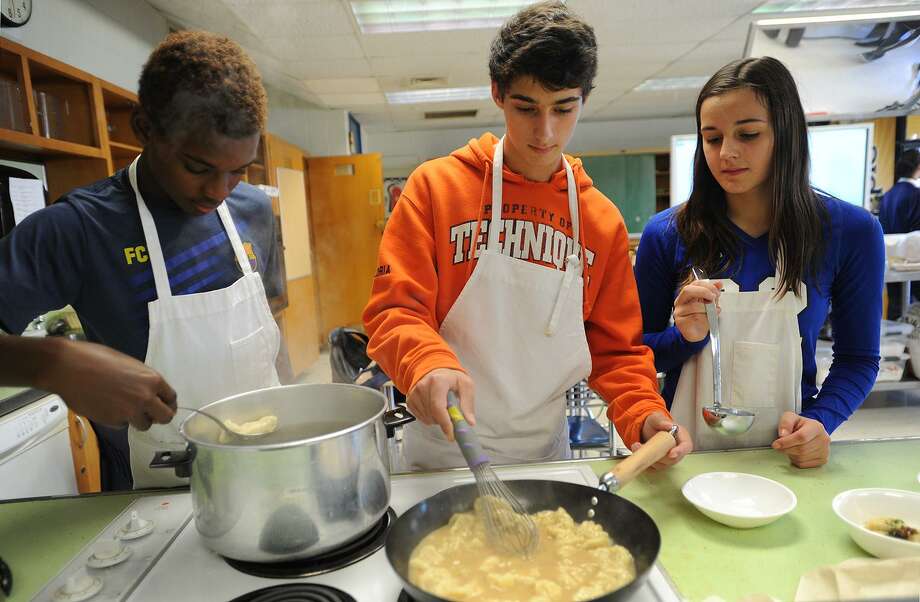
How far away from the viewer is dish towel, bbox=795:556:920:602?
573 mm

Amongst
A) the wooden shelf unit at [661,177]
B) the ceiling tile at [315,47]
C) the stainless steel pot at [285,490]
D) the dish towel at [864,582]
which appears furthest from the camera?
the wooden shelf unit at [661,177]

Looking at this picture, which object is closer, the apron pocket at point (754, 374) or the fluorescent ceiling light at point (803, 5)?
the apron pocket at point (754, 374)

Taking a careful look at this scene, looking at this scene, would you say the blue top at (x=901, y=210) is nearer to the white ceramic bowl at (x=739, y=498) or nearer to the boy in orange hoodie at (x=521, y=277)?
the boy in orange hoodie at (x=521, y=277)

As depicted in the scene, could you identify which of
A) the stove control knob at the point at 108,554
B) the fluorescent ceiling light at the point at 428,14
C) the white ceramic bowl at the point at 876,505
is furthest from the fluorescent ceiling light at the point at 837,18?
the stove control knob at the point at 108,554

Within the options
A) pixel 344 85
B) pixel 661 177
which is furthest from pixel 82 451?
pixel 661 177

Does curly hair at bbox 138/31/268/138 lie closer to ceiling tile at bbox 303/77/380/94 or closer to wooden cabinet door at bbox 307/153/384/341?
ceiling tile at bbox 303/77/380/94

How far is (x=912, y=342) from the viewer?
12.0 ft

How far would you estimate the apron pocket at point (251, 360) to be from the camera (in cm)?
111

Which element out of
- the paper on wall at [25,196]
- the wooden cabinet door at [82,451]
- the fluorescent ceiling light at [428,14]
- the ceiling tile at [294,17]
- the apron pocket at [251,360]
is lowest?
the wooden cabinet door at [82,451]

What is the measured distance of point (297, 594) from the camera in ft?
2.21

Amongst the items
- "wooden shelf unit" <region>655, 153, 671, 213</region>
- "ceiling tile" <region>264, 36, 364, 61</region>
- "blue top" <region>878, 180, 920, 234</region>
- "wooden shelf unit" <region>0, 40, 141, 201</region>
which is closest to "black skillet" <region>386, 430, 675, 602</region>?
"wooden shelf unit" <region>0, 40, 141, 201</region>

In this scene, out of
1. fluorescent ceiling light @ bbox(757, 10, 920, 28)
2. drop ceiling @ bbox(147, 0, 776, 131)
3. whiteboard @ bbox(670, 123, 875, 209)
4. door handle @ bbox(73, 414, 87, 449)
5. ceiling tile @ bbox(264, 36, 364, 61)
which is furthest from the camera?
ceiling tile @ bbox(264, 36, 364, 61)

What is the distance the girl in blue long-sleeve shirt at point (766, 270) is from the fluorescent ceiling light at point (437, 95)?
486 cm

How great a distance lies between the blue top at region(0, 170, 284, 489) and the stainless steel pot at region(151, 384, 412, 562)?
36 centimetres
